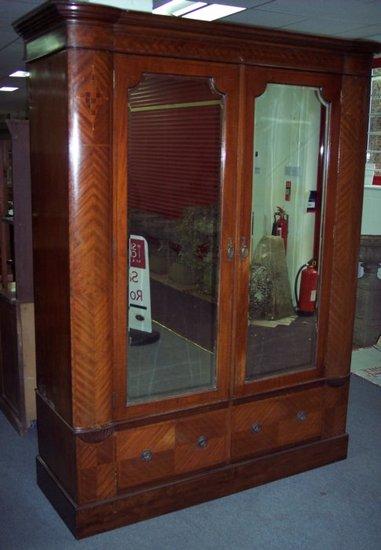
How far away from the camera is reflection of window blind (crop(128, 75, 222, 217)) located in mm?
2412

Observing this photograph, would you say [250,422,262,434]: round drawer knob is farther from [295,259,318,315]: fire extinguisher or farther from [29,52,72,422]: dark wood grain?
[29,52,72,422]: dark wood grain

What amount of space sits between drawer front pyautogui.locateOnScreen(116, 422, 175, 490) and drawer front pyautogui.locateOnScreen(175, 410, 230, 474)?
42 millimetres

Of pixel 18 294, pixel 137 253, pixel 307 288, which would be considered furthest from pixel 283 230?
pixel 18 294

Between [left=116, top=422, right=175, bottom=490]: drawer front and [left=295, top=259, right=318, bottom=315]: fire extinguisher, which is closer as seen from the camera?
[left=116, top=422, right=175, bottom=490]: drawer front

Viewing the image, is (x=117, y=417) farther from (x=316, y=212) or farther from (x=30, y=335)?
(x=316, y=212)

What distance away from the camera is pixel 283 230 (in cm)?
303

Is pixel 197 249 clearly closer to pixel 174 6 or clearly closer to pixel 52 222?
pixel 52 222

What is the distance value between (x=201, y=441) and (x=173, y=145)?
1.49 meters

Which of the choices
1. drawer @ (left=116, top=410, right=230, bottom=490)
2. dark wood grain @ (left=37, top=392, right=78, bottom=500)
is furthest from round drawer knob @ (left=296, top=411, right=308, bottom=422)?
dark wood grain @ (left=37, top=392, right=78, bottom=500)

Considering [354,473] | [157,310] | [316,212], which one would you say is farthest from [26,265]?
[354,473]

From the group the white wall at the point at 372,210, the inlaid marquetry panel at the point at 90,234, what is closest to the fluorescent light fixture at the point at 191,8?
the white wall at the point at 372,210

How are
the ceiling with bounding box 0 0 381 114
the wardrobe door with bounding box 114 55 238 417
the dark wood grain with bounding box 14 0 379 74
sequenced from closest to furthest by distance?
the dark wood grain with bounding box 14 0 379 74, the wardrobe door with bounding box 114 55 238 417, the ceiling with bounding box 0 0 381 114

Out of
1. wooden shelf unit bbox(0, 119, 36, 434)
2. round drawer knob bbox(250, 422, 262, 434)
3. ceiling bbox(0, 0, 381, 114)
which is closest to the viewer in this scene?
round drawer knob bbox(250, 422, 262, 434)

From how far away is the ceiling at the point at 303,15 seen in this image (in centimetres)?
Answer: 468
